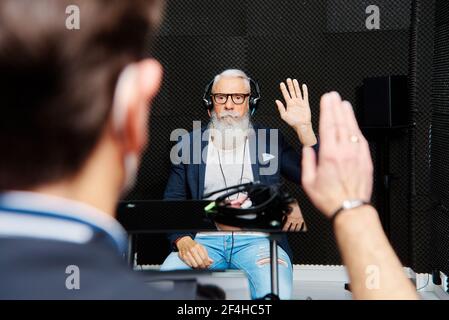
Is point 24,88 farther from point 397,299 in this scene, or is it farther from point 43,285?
point 397,299

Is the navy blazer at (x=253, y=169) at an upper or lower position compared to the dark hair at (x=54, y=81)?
lower

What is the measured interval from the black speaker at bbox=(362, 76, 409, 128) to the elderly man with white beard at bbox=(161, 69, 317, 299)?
583 millimetres

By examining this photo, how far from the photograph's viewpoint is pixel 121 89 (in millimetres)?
437

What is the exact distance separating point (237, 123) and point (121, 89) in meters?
2.13

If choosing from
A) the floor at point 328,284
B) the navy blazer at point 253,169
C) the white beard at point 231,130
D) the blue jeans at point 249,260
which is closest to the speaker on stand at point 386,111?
the floor at point 328,284

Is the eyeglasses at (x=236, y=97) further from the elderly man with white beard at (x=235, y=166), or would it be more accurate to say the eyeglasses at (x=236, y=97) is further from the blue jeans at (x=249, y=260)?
the blue jeans at (x=249, y=260)

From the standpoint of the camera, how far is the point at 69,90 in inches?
16.0

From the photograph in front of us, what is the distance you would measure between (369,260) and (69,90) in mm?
418

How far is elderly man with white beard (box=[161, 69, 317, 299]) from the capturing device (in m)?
1.97

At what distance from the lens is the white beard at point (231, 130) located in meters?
2.54

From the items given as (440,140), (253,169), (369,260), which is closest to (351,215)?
(369,260)

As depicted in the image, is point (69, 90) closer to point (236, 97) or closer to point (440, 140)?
point (236, 97)

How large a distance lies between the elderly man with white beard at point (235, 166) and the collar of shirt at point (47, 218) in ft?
5.08
